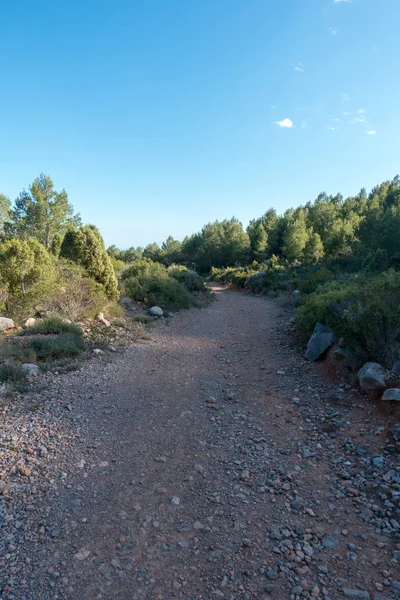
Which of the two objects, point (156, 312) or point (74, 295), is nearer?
point (74, 295)

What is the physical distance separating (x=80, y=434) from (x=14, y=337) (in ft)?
13.3

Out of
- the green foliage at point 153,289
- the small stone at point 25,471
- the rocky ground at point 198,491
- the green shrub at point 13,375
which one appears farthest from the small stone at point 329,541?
the green foliage at point 153,289

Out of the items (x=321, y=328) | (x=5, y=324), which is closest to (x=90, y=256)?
(x=5, y=324)

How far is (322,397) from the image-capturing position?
496cm

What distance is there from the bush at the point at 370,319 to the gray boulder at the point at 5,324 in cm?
777

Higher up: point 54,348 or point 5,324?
point 5,324

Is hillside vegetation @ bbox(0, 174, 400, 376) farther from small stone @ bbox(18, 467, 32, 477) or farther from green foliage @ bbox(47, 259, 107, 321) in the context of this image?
small stone @ bbox(18, 467, 32, 477)

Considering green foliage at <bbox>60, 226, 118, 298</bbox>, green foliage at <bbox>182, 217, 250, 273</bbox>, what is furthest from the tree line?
green foliage at <bbox>60, 226, 118, 298</bbox>

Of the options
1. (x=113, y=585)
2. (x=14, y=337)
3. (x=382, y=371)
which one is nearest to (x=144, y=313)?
(x=14, y=337)

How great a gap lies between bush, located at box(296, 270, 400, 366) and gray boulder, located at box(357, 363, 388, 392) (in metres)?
0.23

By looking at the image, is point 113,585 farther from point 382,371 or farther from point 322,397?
point 382,371

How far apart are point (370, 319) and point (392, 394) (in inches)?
61.5

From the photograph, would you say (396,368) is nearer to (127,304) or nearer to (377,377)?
(377,377)

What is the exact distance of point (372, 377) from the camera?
4.50 meters
